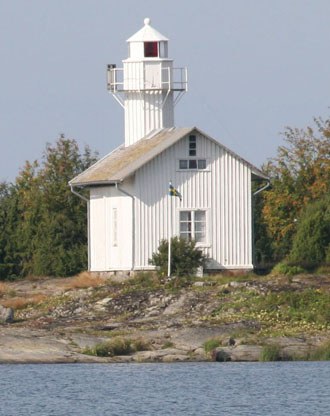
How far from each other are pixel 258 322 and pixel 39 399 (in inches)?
439

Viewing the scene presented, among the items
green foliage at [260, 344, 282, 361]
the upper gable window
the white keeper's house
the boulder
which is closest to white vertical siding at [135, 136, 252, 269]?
the white keeper's house

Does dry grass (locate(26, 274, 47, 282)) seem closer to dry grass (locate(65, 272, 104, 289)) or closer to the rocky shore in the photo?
the rocky shore

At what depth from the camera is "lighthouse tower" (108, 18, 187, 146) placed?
5788 centimetres

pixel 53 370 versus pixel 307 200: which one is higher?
pixel 307 200

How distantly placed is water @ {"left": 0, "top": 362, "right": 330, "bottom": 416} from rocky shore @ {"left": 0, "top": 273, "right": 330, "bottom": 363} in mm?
757

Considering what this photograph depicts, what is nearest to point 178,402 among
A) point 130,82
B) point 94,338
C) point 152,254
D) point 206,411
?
point 206,411

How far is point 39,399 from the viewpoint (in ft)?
122

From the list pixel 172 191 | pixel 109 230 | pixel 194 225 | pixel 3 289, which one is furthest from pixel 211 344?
pixel 3 289

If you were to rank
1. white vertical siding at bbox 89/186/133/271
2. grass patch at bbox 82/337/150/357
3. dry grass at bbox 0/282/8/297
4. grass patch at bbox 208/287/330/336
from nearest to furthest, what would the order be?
grass patch at bbox 82/337/150/357
grass patch at bbox 208/287/330/336
white vertical siding at bbox 89/186/133/271
dry grass at bbox 0/282/8/297

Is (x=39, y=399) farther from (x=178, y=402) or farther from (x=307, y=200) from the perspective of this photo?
(x=307, y=200)

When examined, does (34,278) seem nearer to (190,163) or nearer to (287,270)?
(190,163)

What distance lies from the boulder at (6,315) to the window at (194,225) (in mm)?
6844

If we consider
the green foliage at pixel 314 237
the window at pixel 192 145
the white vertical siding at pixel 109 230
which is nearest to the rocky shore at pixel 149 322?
the white vertical siding at pixel 109 230

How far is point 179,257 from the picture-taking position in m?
53.0
